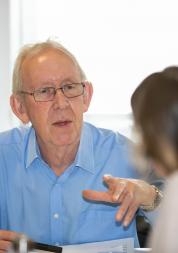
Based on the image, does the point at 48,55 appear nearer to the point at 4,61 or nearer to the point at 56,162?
the point at 56,162

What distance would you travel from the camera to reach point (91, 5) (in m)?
2.95

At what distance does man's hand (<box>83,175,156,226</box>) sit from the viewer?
1202 millimetres

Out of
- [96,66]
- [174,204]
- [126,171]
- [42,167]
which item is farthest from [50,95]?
[96,66]

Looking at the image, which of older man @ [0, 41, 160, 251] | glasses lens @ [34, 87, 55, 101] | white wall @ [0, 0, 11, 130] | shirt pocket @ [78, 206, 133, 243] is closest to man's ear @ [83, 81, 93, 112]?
older man @ [0, 41, 160, 251]

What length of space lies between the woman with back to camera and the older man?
829 millimetres

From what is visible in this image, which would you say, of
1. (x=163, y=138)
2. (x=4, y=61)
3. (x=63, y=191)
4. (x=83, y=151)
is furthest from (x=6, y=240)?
(x=4, y=61)

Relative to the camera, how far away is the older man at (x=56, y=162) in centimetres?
151

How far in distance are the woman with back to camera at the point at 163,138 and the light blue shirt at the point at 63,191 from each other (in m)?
0.83

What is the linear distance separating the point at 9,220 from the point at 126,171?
1.43 ft

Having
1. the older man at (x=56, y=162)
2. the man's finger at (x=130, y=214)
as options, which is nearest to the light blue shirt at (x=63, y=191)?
the older man at (x=56, y=162)

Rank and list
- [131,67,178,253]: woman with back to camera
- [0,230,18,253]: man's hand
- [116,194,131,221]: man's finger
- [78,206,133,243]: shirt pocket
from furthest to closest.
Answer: [78,206,133,243]: shirt pocket
[0,230,18,253]: man's hand
[116,194,131,221]: man's finger
[131,67,178,253]: woman with back to camera

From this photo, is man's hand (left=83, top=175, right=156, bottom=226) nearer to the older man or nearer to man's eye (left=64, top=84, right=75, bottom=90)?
the older man

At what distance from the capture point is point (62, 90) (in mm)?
1553

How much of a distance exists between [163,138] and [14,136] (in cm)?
113
